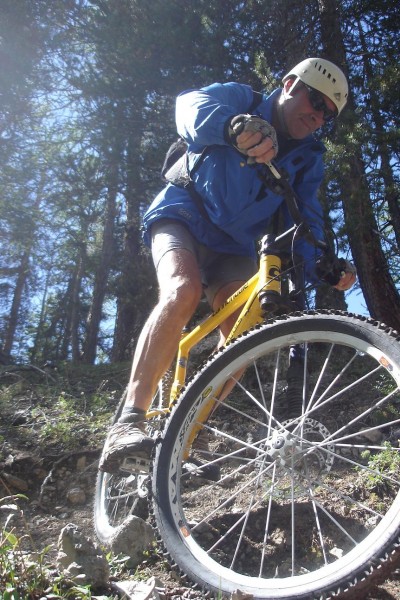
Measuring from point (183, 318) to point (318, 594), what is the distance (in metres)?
1.36

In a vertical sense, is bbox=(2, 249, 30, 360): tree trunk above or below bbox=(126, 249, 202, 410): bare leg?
above

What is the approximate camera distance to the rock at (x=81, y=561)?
178cm

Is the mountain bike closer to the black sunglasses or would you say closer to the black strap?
the black sunglasses

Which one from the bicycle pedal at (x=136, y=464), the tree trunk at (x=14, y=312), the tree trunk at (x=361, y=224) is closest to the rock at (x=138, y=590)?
the bicycle pedal at (x=136, y=464)

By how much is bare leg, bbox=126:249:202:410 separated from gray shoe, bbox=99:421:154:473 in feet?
0.42

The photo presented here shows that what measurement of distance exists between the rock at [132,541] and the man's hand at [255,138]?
1.72 metres

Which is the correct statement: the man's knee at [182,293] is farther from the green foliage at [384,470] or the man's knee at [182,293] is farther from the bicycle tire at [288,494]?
the green foliage at [384,470]

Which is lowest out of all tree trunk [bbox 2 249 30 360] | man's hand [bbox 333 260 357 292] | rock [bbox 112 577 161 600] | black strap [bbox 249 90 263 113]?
rock [bbox 112 577 161 600]

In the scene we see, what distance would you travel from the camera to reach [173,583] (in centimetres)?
216

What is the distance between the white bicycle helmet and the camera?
113 inches

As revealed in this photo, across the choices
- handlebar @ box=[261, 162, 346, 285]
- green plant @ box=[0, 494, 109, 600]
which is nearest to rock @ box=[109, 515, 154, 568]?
green plant @ box=[0, 494, 109, 600]

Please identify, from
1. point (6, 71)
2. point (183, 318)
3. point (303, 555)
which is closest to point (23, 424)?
point (183, 318)

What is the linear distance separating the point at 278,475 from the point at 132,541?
2.55 ft

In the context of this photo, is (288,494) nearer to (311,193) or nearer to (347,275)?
(347,275)
